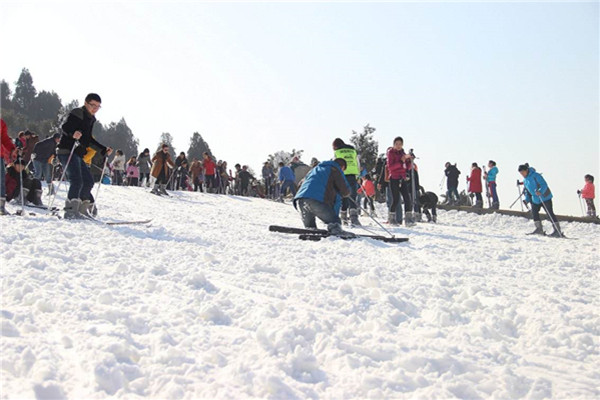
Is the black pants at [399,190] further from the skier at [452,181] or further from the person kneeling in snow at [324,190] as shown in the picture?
the skier at [452,181]

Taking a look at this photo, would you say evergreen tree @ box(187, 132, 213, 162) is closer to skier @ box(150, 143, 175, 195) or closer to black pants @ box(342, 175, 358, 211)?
skier @ box(150, 143, 175, 195)

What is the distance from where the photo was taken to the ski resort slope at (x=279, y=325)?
2.70 m

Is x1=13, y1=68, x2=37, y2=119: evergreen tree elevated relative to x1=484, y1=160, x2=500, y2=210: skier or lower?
elevated

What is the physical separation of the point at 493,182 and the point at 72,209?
14.9 m

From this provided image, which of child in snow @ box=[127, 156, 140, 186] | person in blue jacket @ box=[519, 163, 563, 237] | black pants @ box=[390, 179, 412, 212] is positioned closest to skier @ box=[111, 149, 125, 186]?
child in snow @ box=[127, 156, 140, 186]

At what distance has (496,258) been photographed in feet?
22.4

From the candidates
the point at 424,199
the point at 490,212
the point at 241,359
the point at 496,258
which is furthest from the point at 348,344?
the point at 490,212

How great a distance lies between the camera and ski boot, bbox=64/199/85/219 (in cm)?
768

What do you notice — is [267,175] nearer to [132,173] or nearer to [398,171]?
[132,173]

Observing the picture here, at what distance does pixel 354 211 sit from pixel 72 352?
305 inches

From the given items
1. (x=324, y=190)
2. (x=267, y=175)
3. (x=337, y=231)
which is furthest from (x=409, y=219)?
(x=267, y=175)

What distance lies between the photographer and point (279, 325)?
11.1 ft

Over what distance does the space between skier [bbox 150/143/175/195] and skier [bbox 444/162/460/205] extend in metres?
10.2

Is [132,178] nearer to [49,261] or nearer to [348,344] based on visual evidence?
[49,261]
